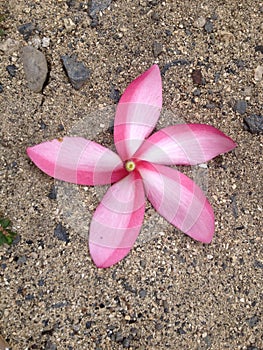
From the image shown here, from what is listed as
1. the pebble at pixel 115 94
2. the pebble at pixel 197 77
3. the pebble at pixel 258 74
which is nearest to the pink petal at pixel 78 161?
the pebble at pixel 115 94

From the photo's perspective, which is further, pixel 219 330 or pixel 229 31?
pixel 229 31

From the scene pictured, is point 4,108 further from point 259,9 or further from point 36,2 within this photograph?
point 259,9

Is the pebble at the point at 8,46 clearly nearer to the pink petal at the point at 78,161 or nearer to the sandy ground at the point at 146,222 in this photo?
the sandy ground at the point at 146,222

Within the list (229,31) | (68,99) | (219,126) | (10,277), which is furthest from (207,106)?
(10,277)

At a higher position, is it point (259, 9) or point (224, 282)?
point (259, 9)

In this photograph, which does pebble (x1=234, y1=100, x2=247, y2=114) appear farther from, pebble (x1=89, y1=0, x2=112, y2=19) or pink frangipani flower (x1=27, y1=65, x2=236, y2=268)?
pebble (x1=89, y1=0, x2=112, y2=19)

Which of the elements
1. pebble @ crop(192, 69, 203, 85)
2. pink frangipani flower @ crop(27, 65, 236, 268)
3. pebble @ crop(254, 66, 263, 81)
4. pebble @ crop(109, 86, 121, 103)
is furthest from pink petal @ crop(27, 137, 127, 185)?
pebble @ crop(254, 66, 263, 81)

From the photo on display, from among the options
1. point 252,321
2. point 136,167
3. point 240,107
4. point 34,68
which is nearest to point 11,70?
point 34,68
